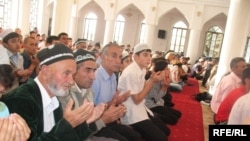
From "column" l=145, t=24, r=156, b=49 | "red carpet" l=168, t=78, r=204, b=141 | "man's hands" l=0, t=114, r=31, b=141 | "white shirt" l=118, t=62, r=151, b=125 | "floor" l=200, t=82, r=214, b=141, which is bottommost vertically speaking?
"floor" l=200, t=82, r=214, b=141

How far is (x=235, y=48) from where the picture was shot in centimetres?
934

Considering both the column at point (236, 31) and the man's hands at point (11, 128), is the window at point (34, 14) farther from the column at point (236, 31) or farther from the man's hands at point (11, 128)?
the man's hands at point (11, 128)

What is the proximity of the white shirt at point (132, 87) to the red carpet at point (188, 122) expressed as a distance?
3.80 feet

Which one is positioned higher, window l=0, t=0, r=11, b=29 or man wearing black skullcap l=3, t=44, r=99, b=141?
window l=0, t=0, r=11, b=29

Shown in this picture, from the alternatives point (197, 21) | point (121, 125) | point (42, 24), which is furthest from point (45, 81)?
point (42, 24)

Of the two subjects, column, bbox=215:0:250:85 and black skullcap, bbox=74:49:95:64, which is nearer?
black skullcap, bbox=74:49:95:64

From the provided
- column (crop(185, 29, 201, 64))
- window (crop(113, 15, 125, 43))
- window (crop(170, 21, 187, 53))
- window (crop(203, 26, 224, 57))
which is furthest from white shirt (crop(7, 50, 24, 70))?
window (crop(113, 15, 125, 43))

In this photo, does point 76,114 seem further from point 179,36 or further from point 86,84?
point 179,36

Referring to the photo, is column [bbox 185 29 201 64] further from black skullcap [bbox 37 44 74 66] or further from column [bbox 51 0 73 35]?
black skullcap [bbox 37 44 74 66]

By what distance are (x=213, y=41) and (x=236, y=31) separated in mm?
12756

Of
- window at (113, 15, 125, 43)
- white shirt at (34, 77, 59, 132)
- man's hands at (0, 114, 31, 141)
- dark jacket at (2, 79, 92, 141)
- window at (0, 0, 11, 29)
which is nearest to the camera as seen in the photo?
man's hands at (0, 114, 31, 141)

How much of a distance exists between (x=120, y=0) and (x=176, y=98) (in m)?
12.2

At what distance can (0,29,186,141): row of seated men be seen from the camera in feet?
6.95

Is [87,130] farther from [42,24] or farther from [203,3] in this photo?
[42,24]
